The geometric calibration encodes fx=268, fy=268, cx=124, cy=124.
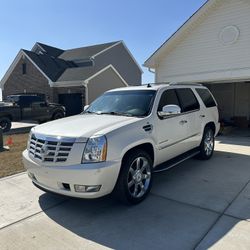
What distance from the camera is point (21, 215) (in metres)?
4.05

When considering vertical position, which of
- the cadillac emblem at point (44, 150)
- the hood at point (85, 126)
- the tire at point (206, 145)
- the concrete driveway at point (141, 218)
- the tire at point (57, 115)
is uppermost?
the hood at point (85, 126)

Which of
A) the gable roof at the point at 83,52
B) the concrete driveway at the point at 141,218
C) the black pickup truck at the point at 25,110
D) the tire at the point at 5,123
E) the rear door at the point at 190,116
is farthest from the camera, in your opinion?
the gable roof at the point at 83,52

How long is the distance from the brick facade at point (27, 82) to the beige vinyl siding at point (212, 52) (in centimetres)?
1309

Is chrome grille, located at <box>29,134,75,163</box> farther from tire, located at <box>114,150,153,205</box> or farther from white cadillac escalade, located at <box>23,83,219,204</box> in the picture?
tire, located at <box>114,150,153,205</box>

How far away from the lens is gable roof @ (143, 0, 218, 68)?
11070 mm

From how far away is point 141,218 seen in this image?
12.6 feet

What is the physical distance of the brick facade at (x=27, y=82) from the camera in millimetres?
22812

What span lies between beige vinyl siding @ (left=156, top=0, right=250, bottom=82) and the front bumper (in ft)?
28.0

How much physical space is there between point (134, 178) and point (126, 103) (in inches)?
61.2

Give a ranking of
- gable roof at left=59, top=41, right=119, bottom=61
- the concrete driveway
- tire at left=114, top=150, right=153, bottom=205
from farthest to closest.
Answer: gable roof at left=59, top=41, right=119, bottom=61 → tire at left=114, top=150, right=153, bottom=205 → the concrete driveway

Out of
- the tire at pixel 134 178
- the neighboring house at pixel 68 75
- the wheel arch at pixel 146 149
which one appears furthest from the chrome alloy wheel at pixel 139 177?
the neighboring house at pixel 68 75

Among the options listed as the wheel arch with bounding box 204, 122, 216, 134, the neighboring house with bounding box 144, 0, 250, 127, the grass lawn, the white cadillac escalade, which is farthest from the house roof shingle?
the white cadillac escalade

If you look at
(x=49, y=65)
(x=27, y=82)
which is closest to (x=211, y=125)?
(x=49, y=65)

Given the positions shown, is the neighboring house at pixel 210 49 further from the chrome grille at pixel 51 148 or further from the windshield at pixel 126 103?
the chrome grille at pixel 51 148
